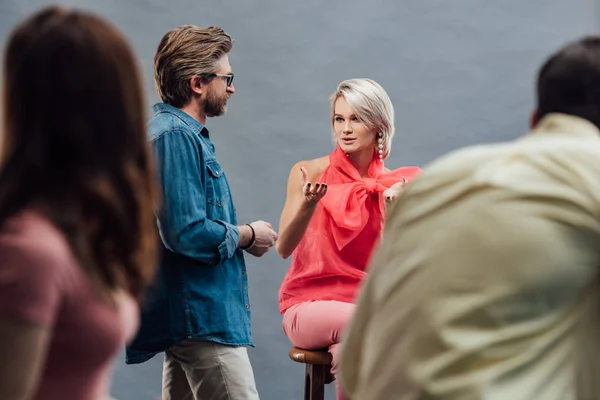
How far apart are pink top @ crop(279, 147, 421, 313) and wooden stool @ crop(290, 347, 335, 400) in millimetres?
194

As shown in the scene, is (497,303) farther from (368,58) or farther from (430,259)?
(368,58)

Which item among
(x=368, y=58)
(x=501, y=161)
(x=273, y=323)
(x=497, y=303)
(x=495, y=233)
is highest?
(x=368, y=58)

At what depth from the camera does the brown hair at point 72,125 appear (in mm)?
1400

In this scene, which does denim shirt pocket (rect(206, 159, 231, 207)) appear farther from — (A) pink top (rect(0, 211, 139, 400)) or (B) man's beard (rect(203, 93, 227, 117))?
(A) pink top (rect(0, 211, 139, 400))

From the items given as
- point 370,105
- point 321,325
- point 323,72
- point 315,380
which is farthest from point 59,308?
point 323,72

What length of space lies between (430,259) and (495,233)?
0.11 m

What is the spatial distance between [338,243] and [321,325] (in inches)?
12.1

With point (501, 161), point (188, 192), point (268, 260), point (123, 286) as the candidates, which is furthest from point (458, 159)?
point (268, 260)

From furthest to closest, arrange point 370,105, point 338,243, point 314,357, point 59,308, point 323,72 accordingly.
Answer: point 323,72, point 370,105, point 338,243, point 314,357, point 59,308

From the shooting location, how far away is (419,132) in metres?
4.88

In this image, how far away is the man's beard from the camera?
3215 mm

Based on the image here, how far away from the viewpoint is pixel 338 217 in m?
3.76

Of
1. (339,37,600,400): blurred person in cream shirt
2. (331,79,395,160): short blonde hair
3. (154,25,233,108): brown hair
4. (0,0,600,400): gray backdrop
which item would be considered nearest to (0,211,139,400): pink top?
(339,37,600,400): blurred person in cream shirt

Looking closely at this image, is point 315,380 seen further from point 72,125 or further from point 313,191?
point 72,125
